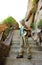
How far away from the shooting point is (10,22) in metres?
24.2

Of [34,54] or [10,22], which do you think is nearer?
[34,54]

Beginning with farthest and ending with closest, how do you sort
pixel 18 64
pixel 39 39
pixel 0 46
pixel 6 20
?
pixel 6 20, pixel 39 39, pixel 0 46, pixel 18 64

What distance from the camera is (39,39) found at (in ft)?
37.0

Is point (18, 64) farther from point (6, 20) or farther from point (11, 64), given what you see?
point (6, 20)

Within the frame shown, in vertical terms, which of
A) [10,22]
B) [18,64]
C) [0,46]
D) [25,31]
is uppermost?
[10,22]

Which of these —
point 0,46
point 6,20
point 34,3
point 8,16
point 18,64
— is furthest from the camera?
point 8,16

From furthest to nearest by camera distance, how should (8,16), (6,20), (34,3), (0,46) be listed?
(8,16) → (6,20) → (34,3) → (0,46)

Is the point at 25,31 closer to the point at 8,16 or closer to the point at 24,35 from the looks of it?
the point at 24,35

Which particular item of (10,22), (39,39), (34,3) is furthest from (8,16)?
(39,39)

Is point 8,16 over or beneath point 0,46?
over

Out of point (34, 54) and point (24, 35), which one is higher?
point (24, 35)

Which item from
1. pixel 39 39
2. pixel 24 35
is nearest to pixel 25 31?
pixel 24 35

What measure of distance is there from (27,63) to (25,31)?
1.94 meters

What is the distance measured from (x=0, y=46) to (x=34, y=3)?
45.8ft
